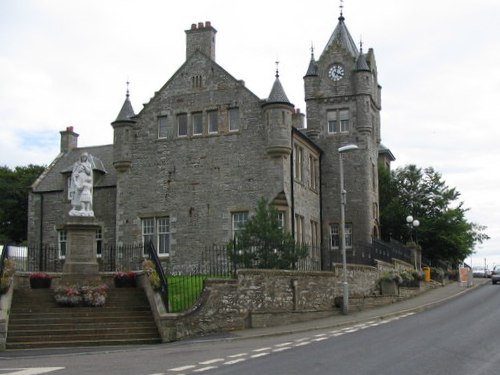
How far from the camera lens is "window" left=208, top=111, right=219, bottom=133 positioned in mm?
36188

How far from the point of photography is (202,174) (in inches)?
1414

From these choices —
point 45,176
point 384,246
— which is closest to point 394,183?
point 384,246

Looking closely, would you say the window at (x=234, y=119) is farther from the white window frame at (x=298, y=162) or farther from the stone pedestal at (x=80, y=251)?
the stone pedestal at (x=80, y=251)

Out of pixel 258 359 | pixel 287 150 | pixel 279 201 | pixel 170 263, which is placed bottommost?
pixel 258 359

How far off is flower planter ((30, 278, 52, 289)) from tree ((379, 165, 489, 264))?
30.5 meters

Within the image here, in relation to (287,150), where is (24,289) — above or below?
below

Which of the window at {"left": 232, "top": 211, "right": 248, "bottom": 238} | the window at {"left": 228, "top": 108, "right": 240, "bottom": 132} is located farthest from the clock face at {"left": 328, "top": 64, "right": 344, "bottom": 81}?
the window at {"left": 232, "top": 211, "right": 248, "bottom": 238}

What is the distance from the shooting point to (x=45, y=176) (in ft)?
142

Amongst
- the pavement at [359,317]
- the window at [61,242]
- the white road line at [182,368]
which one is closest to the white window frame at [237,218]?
the pavement at [359,317]

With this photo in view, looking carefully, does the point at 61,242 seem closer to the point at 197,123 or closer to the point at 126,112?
the point at 126,112

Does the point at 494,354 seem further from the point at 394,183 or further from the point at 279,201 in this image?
the point at 394,183

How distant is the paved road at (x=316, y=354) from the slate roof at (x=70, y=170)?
21.9m

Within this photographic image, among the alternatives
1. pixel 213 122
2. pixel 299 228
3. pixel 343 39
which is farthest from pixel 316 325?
pixel 343 39

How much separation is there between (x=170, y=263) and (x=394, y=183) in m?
23.3
